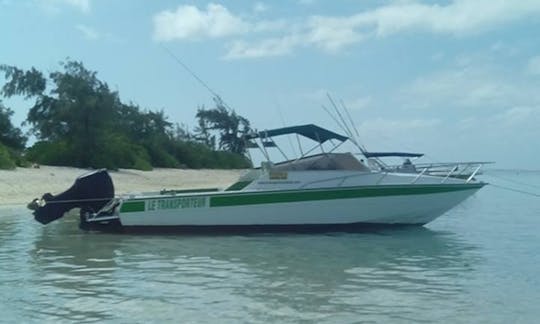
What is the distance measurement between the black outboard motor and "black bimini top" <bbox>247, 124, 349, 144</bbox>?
3604 mm

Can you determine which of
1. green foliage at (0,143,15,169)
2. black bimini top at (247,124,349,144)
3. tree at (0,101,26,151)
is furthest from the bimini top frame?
tree at (0,101,26,151)

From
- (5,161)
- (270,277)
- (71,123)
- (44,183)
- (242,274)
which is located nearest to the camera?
(270,277)

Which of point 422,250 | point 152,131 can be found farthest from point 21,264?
point 152,131

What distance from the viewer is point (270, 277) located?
922cm

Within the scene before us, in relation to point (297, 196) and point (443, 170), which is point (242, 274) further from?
point (443, 170)

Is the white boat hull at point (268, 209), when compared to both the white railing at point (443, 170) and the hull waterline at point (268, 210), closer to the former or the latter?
the hull waterline at point (268, 210)

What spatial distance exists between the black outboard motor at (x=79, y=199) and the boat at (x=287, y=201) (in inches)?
0.8

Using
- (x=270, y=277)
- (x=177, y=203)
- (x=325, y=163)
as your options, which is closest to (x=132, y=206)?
(x=177, y=203)

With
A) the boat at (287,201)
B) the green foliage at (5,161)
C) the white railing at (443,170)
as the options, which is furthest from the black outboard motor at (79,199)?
the green foliage at (5,161)

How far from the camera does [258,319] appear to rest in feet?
22.0

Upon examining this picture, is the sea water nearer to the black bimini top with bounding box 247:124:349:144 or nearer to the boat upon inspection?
the boat

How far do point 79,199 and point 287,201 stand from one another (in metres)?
4.71

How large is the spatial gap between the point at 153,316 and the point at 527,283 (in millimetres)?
5108

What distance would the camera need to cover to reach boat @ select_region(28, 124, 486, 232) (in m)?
14.3
